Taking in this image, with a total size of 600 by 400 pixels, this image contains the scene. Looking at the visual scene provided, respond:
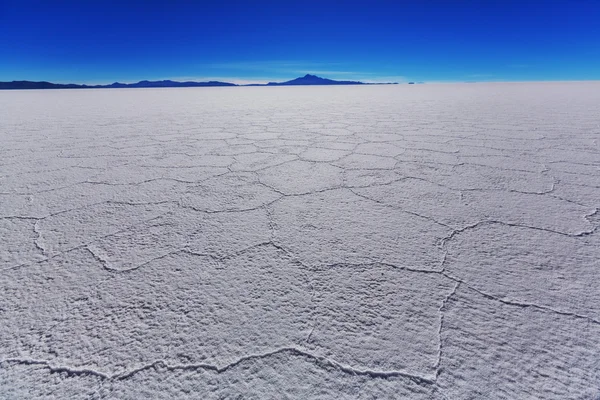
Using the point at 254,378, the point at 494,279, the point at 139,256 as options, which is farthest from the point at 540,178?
the point at 139,256

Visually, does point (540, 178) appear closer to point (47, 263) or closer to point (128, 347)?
point (128, 347)

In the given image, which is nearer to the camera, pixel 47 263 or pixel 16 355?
pixel 16 355

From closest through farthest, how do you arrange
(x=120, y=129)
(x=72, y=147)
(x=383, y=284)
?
(x=383, y=284), (x=72, y=147), (x=120, y=129)

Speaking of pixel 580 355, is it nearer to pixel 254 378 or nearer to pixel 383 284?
pixel 383 284

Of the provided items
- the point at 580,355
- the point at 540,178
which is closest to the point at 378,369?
the point at 580,355

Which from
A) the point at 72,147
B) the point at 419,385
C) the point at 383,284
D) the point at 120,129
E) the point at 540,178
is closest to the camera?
the point at 419,385

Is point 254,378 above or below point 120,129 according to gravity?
below
